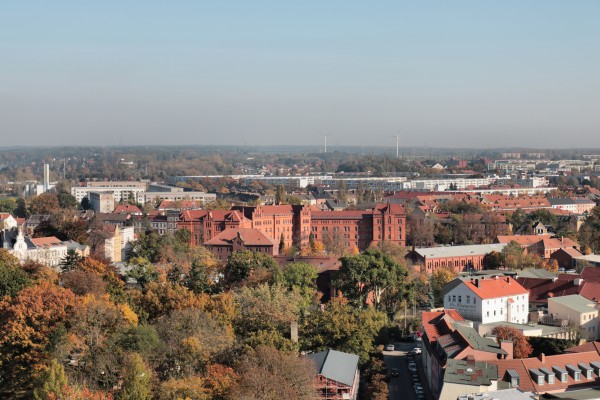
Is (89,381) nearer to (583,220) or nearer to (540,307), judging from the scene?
(540,307)

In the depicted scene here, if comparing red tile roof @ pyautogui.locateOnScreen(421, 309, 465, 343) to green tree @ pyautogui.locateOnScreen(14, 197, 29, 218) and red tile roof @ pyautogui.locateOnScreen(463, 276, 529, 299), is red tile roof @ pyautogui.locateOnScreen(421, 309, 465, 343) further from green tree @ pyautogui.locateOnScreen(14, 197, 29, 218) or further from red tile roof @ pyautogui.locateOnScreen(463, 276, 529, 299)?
green tree @ pyautogui.locateOnScreen(14, 197, 29, 218)

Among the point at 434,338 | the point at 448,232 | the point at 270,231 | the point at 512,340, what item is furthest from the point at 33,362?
the point at 448,232

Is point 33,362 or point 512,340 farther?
point 512,340

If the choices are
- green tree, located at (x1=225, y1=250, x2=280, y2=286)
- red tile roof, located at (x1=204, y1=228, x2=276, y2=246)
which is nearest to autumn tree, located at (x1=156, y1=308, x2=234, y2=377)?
green tree, located at (x1=225, y1=250, x2=280, y2=286)

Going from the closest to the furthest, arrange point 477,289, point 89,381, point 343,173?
point 89,381
point 477,289
point 343,173

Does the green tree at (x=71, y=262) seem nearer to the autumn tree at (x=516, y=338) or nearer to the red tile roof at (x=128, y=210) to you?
the autumn tree at (x=516, y=338)

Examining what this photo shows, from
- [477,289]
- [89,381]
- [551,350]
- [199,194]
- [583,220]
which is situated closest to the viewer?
[89,381]
